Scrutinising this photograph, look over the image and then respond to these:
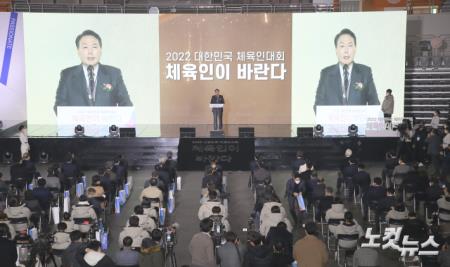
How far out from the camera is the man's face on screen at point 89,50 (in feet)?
78.5

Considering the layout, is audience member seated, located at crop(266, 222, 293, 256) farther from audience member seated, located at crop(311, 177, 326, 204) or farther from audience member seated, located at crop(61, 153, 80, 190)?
audience member seated, located at crop(61, 153, 80, 190)

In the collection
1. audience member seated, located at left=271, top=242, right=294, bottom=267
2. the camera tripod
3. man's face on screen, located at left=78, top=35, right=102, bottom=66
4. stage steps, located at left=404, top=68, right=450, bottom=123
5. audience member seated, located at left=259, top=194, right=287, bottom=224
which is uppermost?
man's face on screen, located at left=78, top=35, right=102, bottom=66

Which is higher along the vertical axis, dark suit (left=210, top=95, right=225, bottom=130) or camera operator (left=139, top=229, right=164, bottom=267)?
dark suit (left=210, top=95, right=225, bottom=130)

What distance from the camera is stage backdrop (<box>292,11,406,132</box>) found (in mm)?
23734

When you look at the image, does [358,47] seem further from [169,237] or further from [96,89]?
[169,237]

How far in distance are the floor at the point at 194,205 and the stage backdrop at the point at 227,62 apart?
4.72 metres

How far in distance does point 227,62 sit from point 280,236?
1370 cm

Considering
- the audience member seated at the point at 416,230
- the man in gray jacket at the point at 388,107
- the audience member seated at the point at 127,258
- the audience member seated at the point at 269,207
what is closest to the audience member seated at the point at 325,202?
the audience member seated at the point at 269,207

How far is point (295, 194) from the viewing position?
14359 mm

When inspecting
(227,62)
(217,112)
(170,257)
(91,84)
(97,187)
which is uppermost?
(227,62)

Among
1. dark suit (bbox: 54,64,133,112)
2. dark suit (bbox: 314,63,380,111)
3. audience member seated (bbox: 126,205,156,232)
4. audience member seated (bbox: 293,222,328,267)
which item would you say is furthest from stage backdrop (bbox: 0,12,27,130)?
audience member seated (bbox: 293,222,328,267)

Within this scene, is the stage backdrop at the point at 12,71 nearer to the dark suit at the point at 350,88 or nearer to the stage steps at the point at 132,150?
the stage steps at the point at 132,150

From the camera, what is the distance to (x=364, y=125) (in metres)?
23.2

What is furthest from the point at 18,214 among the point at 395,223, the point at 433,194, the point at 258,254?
the point at 433,194
